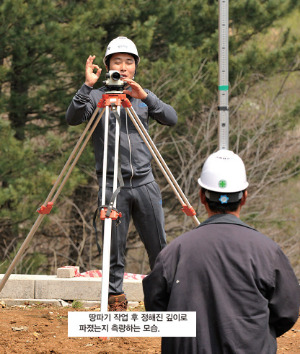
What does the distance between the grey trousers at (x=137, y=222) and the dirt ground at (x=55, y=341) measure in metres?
0.39

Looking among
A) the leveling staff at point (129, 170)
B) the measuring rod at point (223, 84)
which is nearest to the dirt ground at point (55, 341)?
the leveling staff at point (129, 170)

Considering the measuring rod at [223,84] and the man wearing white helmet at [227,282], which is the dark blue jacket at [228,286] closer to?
the man wearing white helmet at [227,282]

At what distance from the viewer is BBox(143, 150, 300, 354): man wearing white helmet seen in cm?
251

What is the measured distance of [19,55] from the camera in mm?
12992

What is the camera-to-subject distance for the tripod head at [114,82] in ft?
14.5

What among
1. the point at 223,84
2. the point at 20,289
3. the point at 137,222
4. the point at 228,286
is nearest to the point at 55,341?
the point at 137,222

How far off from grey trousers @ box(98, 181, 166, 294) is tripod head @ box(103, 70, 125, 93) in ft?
2.25

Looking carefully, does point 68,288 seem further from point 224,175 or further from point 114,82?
point 224,175

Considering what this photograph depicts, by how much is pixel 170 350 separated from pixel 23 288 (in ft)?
12.5

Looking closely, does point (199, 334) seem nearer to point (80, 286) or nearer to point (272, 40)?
point (80, 286)

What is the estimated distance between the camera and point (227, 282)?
2.51 metres

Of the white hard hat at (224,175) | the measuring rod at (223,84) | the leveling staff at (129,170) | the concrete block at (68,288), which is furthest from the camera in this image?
the measuring rod at (223,84)

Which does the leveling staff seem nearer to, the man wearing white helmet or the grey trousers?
the grey trousers

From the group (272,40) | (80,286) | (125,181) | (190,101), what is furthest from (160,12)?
(125,181)
